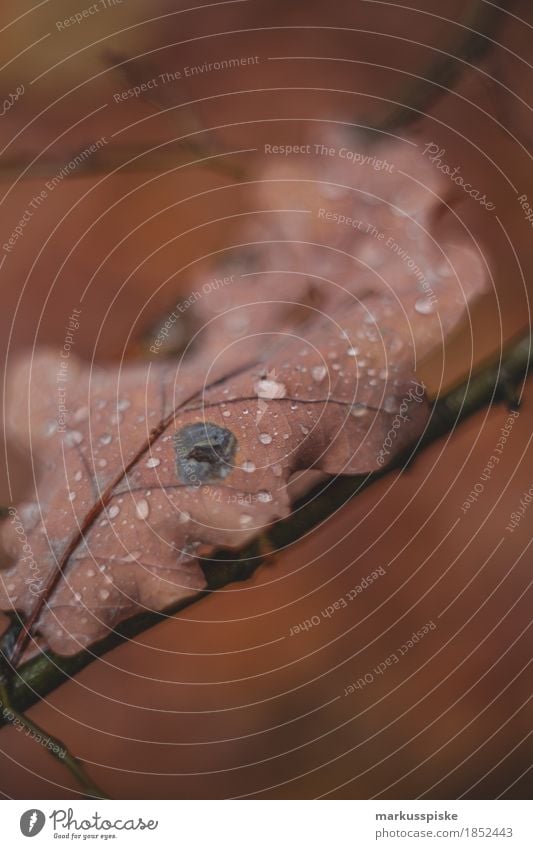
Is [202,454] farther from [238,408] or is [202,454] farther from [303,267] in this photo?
[303,267]

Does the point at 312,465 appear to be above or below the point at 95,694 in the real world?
above

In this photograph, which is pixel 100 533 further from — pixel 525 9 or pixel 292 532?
pixel 525 9

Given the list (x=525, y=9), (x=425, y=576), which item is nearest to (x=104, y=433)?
(x=425, y=576)
